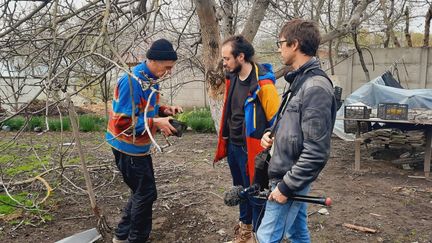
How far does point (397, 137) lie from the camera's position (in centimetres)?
602

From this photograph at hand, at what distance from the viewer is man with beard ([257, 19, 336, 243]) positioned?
2092mm

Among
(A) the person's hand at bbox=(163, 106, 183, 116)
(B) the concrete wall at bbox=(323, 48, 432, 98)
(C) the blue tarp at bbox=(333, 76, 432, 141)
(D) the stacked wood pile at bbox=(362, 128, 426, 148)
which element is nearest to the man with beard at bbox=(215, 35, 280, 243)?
(A) the person's hand at bbox=(163, 106, 183, 116)

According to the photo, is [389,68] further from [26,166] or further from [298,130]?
[298,130]

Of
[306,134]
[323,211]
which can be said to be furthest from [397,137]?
[306,134]

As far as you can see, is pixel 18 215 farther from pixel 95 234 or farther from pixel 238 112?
pixel 238 112

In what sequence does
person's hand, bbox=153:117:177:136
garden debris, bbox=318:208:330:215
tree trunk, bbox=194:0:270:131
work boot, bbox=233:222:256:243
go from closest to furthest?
person's hand, bbox=153:117:177:136 < work boot, bbox=233:222:256:243 < garden debris, bbox=318:208:330:215 < tree trunk, bbox=194:0:270:131

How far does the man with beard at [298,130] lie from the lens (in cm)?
209

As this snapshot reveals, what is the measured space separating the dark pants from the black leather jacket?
137 centimetres

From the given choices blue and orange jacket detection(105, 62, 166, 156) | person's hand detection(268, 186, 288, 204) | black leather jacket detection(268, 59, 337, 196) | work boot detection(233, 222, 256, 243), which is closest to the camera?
black leather jacket detection(268, 59, 337, 196)

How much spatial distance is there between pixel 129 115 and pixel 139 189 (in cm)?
63

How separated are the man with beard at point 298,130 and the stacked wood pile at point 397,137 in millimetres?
4151

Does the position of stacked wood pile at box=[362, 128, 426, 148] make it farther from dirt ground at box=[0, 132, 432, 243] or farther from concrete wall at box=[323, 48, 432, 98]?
concrete wall at box=[323, 48, 432, 98]

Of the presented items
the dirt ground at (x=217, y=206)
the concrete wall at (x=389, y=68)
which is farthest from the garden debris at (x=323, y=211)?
the concrete wall at (x=389, y=68)

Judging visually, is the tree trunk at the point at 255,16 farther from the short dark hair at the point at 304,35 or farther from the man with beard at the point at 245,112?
the short dark hair at the point at 304,35
